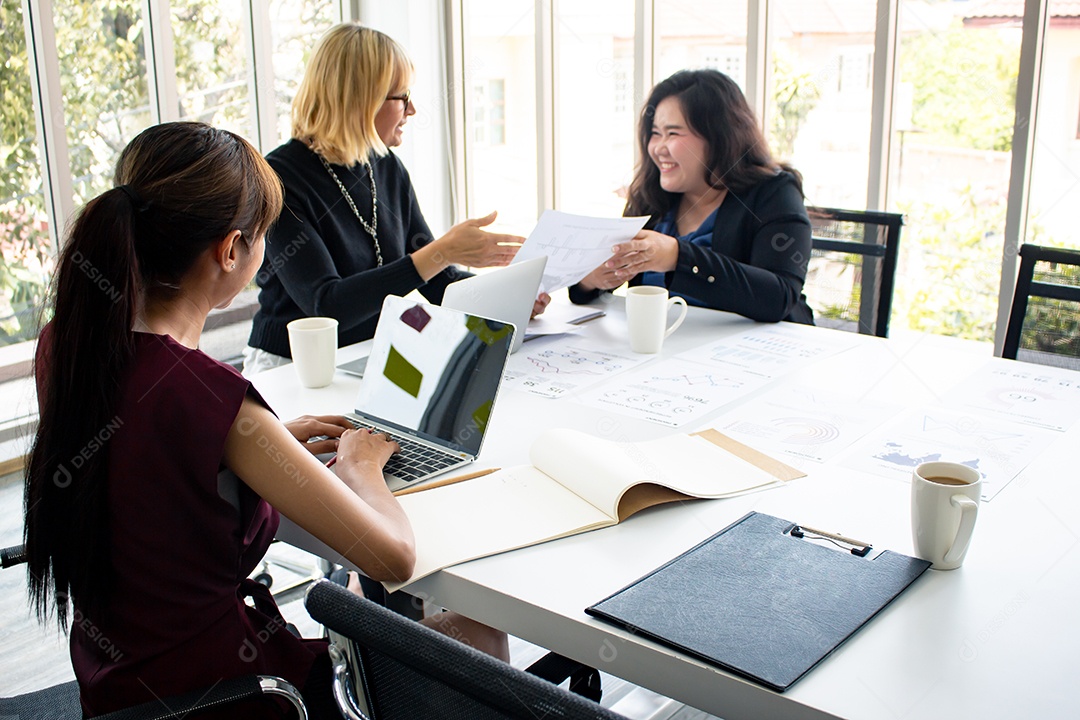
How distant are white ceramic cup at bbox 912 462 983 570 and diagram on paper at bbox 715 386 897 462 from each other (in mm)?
316

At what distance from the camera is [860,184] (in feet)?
11.9

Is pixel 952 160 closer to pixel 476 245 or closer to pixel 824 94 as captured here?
pixel 824 94

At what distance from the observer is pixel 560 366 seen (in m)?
1.95

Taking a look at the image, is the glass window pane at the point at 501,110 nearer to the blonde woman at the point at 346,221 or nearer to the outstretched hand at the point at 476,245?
the blonde woman at the point at 346,221

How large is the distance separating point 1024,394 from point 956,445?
329 millimetres

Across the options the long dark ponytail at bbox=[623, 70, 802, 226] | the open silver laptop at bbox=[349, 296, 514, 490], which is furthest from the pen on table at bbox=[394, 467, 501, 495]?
the long dark ponytail at bbox=[623, 70, 802, 226]

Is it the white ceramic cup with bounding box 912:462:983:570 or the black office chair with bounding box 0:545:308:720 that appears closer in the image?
the black office chair with bounding box 0:545:308:720

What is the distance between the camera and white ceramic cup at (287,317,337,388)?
1789mm

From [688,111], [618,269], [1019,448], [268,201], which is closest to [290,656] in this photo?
[268,201]

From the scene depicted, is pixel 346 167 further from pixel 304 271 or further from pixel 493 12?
pixel 493 12

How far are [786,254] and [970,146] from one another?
4.62ft

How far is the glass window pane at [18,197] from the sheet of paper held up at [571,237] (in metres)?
1.99

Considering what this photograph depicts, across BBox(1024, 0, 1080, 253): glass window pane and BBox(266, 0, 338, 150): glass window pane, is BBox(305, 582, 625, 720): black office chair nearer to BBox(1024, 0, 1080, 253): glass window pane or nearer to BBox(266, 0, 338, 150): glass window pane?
BBox(1024, 0, 1080, 253): glass window pane

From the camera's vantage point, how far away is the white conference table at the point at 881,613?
92cm
